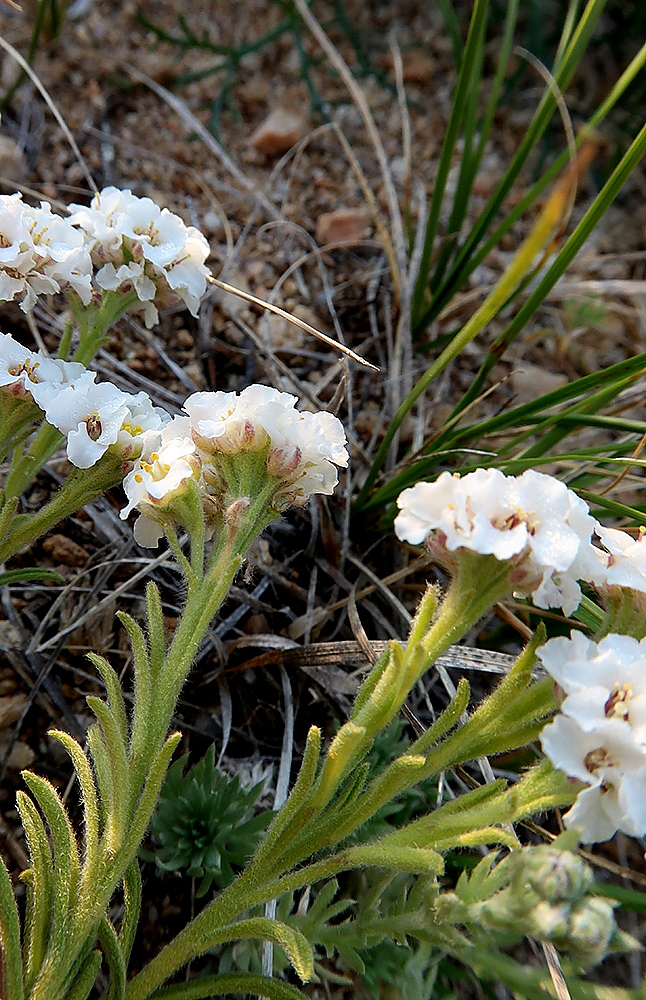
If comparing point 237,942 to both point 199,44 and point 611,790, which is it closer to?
point 611,790

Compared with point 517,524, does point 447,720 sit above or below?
below

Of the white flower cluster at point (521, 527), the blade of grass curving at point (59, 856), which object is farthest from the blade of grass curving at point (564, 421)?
the blade of grass curving at point (59, 856)

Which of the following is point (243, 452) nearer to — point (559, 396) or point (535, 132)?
point (559, 396)

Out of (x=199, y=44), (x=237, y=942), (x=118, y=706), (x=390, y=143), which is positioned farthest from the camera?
(x=390, y=143)

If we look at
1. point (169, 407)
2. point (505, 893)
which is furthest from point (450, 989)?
point (169, 407)

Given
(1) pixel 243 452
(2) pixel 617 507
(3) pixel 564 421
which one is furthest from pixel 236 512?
(3) pixel 564 421

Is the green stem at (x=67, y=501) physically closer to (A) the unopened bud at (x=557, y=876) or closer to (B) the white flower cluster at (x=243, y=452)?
(B) the white flower cluster at (x=243, y=452)

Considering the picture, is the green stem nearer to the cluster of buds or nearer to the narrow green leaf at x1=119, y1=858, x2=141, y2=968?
the narrow green leaf at x1=119, y1=858, x2=141, y2=968
